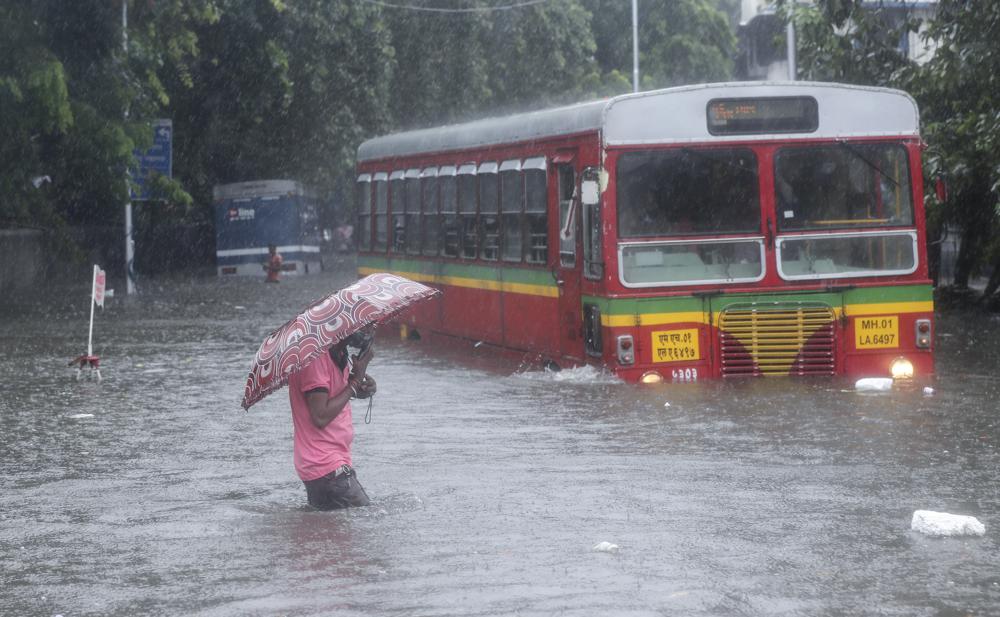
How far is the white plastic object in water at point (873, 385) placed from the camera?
1505cm

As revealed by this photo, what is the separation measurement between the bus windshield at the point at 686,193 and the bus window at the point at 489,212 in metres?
3.54

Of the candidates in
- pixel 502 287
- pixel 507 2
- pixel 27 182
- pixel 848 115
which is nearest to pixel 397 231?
pixel 502 287

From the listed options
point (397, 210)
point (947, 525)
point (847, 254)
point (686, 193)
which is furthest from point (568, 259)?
point (947, 525)

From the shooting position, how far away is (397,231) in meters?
23.0

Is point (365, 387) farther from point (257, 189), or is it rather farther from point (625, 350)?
point (257, 189)

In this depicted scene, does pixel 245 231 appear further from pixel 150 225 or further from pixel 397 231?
pixel 397 231

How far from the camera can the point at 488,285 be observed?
63.3 feet

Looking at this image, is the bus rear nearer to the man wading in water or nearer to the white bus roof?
the white bus roof

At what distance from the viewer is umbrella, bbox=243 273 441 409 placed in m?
9.26

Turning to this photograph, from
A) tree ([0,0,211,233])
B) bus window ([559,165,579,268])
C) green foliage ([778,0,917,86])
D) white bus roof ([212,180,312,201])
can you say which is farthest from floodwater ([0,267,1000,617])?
white bus roof ([212,180,312,201])

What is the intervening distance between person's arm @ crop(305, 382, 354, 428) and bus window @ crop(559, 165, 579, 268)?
707cm

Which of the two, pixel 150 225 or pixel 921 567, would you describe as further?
pixel 150 225

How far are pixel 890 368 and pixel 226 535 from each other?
8.03m

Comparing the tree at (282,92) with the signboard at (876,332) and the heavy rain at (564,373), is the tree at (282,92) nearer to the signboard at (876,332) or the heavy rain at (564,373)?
the heavy rain at (564,373)
